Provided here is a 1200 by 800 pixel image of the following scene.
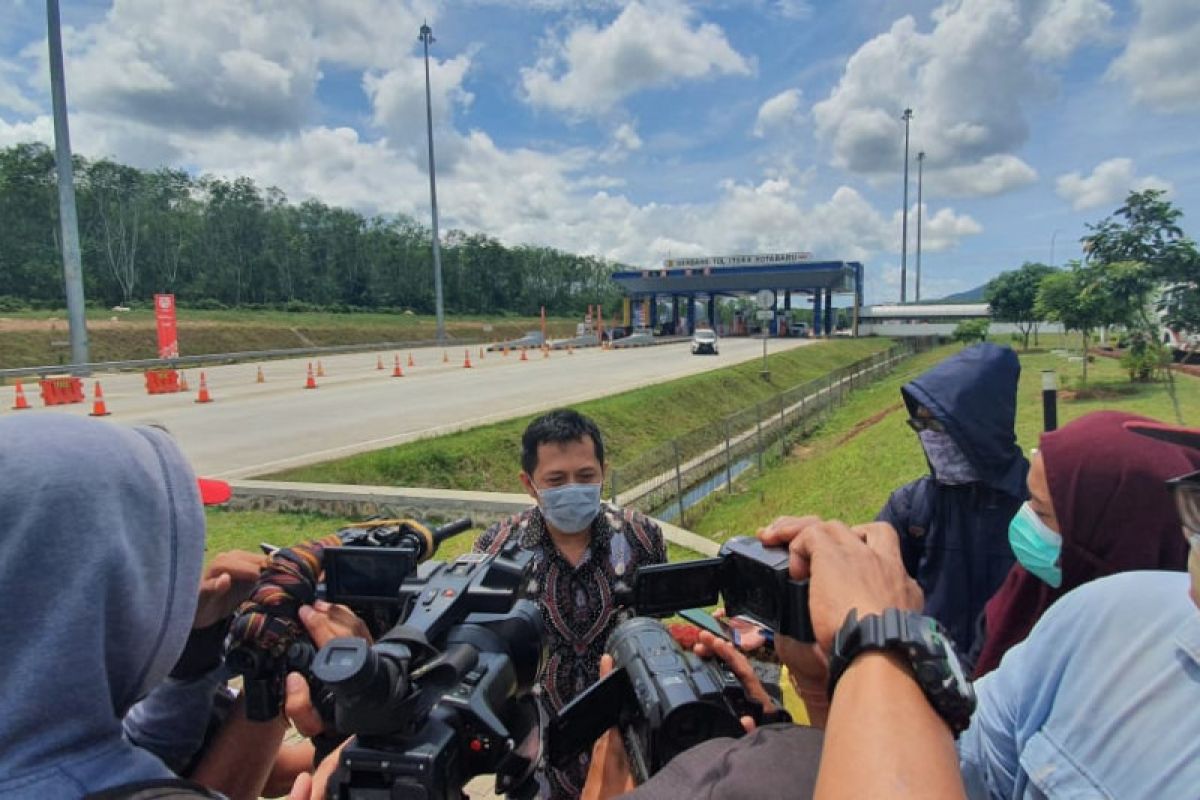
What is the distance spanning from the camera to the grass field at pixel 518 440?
885 centimetres

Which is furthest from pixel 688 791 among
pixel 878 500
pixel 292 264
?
pixel 292 264

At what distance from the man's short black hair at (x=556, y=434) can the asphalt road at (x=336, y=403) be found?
4110mm

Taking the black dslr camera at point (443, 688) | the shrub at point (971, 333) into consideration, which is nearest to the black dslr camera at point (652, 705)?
the black dslr camera at point (443, 688)

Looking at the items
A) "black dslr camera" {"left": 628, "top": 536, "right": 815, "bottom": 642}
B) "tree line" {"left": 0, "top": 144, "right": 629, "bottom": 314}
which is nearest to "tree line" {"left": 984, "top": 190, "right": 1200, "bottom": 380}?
"black dslr camera" {"left": 628, "top": 536, "right": 815, "bottom": 642}

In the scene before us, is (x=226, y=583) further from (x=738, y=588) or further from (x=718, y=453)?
(x=718, y=453)

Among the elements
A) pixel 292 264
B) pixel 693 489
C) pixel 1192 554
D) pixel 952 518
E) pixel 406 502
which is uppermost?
pixel 292 264

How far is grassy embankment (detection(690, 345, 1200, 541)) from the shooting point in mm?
8898

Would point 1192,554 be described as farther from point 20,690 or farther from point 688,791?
point 20,690

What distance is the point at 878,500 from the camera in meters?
8.10

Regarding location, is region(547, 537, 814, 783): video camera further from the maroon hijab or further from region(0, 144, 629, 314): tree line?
region(0, 144, 629, 314): tree line

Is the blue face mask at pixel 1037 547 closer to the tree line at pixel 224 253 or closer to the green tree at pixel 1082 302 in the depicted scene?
the green tree at pixel 1082 302

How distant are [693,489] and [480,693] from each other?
10.3m

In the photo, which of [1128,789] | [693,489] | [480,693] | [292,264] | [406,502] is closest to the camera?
[1128,789]

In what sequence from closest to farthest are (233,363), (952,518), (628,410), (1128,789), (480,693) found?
(1128,789) → (480,693) → (952,518) → (628,410) → (233,363)
